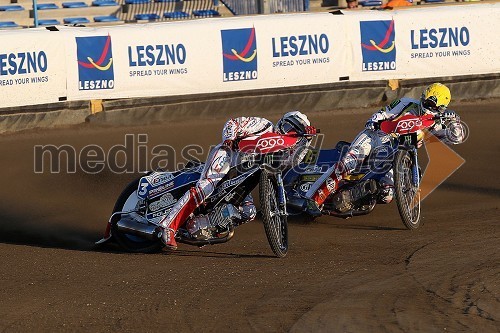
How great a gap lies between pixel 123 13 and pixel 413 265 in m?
16.4

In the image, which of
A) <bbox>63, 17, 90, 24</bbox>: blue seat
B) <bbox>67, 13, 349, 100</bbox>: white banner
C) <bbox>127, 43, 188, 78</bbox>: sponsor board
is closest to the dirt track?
<bbox>67, 13, 349, 100</bbox>: white banner

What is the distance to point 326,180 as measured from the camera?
11.4m

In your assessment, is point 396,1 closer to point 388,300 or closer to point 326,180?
point 326,180

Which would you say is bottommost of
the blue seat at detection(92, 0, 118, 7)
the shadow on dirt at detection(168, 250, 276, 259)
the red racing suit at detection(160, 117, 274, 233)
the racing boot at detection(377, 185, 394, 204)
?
the shadow on dirt at detection(168, 250, 276, 259)

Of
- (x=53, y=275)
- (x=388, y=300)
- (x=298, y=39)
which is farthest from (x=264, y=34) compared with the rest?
(x=388, y=300)

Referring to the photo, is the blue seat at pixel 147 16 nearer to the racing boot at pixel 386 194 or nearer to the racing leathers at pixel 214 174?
the racing boot at pixel 386 194

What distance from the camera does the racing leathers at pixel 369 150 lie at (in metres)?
11.3

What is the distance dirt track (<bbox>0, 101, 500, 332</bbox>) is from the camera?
7305 millimetres

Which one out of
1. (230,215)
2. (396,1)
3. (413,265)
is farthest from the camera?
(396,1)

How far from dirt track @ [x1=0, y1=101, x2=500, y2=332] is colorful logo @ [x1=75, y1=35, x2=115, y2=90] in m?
3.28

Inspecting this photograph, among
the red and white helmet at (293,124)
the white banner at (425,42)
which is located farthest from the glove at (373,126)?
the white banner at (425,42)

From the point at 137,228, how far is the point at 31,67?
7.25 metres

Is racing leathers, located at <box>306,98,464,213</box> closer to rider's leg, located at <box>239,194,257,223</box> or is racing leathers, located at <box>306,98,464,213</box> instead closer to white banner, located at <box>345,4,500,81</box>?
rider's leg, located at <box>239,194,257,223</box>

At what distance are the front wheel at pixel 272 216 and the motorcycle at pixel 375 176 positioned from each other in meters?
1.68
